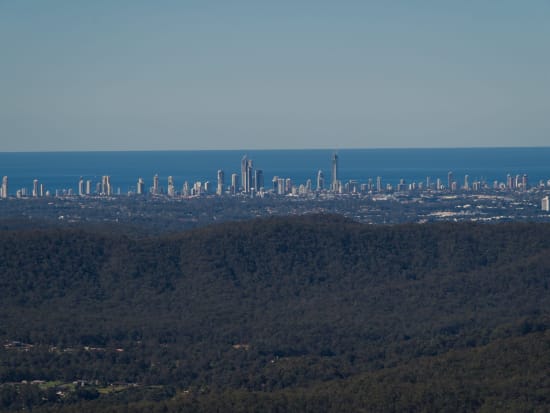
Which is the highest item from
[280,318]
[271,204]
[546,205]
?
[546,205]

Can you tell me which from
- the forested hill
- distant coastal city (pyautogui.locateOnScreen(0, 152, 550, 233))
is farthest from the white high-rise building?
the forested hill

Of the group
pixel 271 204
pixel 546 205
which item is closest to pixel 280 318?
pixel 546 205

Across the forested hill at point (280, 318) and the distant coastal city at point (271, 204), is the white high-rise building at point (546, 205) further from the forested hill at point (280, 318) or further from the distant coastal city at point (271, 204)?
the forested hill at point (280, 318)

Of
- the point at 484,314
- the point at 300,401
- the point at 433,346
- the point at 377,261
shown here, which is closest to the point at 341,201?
the point at 377,261

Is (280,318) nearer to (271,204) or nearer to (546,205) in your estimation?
(546,205)

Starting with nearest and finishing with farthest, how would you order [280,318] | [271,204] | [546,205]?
1. [280,318]
2. [546,205]
3. [271,204]

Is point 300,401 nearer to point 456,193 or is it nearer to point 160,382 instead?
point 160,382

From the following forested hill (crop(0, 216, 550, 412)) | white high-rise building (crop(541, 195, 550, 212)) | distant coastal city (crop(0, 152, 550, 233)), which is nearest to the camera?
forested hill (crop(0, 216, 550, 412))

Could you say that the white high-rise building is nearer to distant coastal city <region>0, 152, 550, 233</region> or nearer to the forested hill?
distant coastal city <region>0, 152, 550, 233</region>

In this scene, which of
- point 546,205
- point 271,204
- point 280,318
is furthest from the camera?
point 271,204
